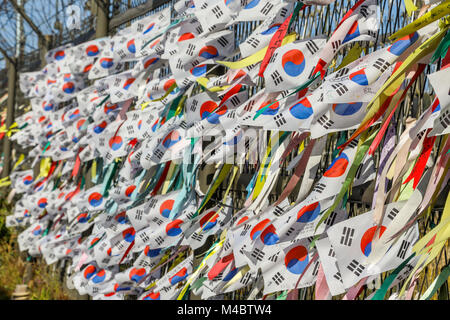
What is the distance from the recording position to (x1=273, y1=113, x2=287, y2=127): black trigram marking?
1.53 metres

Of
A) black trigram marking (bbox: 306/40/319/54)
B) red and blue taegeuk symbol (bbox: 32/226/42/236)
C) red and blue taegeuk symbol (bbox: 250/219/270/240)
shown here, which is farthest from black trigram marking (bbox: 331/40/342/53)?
red and blue taegeuk symbol (bbox: 32/226/42/236)

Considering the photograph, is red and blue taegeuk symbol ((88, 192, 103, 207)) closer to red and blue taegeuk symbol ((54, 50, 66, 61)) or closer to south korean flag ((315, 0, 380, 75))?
red and blue taegeuk symbol ((54, 50, 66, 61))

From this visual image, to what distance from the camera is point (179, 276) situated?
8.57 ft

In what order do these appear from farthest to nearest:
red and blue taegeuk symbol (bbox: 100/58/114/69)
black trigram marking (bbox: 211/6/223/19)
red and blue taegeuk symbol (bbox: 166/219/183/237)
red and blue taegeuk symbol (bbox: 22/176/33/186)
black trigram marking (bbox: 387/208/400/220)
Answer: red and blue taegeuk symbol (bbox: 22/176/33/186), red and blue taegeuk symbol (bbox: 100/58/114/69), red and blue taegeuk symbol (bbox: 166/219/183/237), black trigram marking (bbox: 211/6/223/19), black trigram marking (bbox: 387/208/400/220)

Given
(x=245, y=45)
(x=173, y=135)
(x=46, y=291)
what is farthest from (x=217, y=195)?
(x=46, y=291)

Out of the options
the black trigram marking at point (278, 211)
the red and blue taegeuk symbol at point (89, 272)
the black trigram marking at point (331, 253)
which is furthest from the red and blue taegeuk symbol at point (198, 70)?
the red and blue taegeuk symbol at point (89, 272)

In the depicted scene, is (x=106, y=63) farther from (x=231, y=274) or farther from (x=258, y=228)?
(x=258, y=228)

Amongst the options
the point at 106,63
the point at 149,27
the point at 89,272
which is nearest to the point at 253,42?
the point at 149,27

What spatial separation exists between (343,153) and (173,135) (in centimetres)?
104

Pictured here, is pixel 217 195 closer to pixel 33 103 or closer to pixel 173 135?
pixel 173 135

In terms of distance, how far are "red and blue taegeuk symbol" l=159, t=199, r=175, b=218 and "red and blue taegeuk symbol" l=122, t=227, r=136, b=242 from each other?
43 centimetres

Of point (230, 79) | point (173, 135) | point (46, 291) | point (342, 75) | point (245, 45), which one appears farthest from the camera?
point (46, 291)

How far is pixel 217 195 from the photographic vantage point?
100 inches

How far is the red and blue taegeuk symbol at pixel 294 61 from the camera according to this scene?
1.67 m
